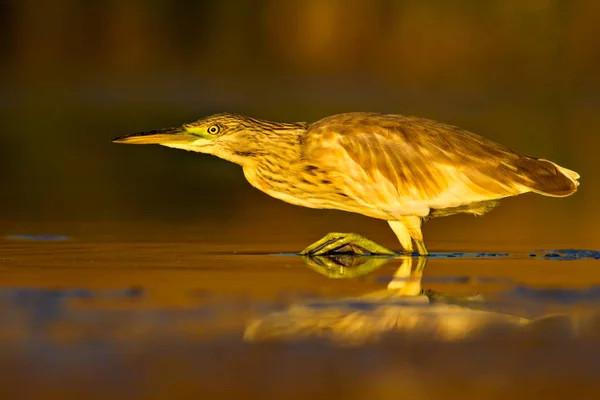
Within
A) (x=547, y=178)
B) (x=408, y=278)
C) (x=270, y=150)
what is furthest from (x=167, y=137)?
(x=547, y=178)

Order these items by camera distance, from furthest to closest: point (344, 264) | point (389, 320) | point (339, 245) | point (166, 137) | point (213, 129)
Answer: point (213, 129) → point (166, 137) → point (339, 245) → point (344, 264) → point (389, 320)

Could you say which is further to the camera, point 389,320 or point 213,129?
point 213,129

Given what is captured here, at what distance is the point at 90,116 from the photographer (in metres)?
26.2

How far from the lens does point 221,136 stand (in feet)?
34.2

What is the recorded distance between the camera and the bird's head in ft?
33.9

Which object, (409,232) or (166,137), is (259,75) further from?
(409,232)

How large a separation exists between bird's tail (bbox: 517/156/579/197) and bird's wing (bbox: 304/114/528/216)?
0.21ft

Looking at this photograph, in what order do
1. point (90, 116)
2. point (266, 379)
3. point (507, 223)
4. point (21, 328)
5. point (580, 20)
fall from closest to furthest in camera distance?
point (266, 379)
point (21, 328)
point (507, 223)
point (90, 116)
point (580, 20)

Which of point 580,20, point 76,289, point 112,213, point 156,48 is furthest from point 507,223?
point 156,48

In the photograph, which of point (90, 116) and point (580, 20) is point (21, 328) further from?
point (580, 20)

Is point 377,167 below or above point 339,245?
above

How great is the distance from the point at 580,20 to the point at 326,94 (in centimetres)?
696

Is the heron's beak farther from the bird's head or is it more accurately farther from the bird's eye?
the bird's eye

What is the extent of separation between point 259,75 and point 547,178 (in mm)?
24975
